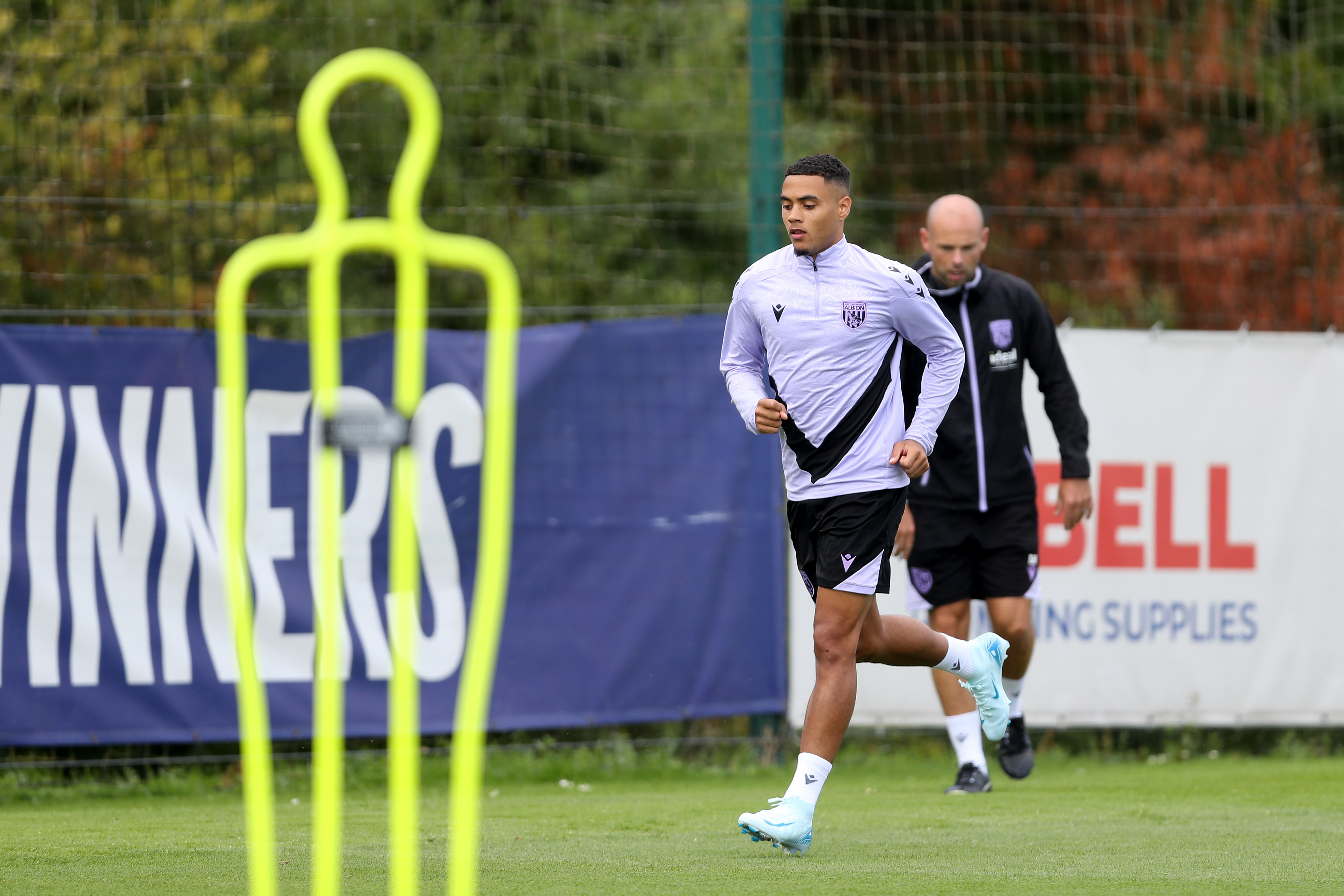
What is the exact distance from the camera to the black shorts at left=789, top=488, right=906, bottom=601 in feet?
15.6

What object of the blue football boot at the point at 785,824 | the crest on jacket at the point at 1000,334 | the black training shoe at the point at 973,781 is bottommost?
the black training shoe at the point at 973,781

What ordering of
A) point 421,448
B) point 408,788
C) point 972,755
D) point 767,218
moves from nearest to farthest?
point 408,788 < point 972,755 < point 421,448 < point 767,218

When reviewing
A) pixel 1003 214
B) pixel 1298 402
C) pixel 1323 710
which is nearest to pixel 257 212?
pixel 1003 214

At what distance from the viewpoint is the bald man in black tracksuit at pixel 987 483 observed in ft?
20.9

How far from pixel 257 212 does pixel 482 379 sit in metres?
2.56

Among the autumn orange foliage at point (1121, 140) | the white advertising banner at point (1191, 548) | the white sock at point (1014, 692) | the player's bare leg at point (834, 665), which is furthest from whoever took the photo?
the autumn orange foliage at point (1121, 140)

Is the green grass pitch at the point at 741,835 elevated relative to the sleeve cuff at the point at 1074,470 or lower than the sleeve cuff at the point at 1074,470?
lower

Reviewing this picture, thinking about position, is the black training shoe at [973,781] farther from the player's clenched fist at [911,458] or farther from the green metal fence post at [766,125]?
the green metal fence post at [766,125]

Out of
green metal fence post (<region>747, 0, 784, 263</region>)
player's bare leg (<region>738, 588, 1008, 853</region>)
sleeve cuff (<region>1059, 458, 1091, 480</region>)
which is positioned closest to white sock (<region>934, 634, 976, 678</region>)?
player's bare leg (<region>738, 588, 1008, 853</region>)

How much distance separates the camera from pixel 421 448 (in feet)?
23.7

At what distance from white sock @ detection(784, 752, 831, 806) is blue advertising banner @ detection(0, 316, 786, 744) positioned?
9.08 ft

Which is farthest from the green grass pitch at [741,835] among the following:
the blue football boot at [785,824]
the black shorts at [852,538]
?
the black shorts at [852,538]

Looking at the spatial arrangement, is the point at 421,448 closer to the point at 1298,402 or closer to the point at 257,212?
the point at 257,212

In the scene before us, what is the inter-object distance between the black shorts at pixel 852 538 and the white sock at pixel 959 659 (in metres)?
0.44
